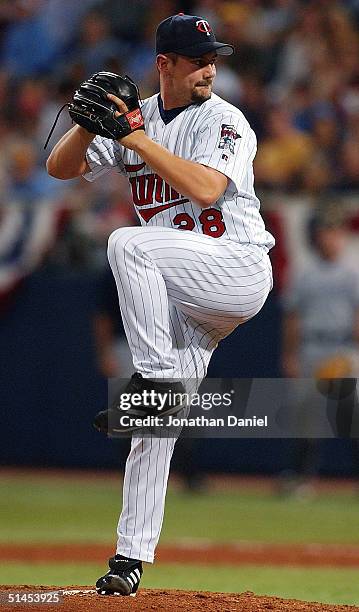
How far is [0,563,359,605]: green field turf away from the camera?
20.1 ft

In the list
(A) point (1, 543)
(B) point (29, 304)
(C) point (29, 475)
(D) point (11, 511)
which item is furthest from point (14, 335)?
(A) point (1, 543)

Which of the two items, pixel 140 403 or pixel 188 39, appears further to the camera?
pixel 188 39

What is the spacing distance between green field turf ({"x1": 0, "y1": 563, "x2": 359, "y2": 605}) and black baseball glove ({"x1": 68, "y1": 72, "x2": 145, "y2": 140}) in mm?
2741

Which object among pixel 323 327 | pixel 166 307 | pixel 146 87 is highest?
pixel 146 87

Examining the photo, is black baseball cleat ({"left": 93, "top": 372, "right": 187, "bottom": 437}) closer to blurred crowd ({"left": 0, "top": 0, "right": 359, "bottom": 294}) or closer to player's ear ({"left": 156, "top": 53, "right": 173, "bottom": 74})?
player's ear ({"left": 156, "top": 53, "right": 173, "bottom": 74})

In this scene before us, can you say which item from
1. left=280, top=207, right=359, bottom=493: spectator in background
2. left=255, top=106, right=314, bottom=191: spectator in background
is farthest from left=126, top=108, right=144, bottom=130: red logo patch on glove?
left=255, top=106, right=314, bottom=191: spectator in background

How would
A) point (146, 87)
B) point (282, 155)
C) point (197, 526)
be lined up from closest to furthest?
1. point (197, 526)
2. point (282, 155)
3. point (146, 87)

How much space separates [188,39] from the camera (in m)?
4.41

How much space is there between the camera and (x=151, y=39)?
1186cm

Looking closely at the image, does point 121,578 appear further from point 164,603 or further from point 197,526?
point 197,526

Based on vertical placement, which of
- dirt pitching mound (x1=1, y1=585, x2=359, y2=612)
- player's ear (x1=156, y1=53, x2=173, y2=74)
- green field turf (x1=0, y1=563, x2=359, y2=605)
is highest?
player's ear (x1=156, y1=53, x2=173, y2=74)

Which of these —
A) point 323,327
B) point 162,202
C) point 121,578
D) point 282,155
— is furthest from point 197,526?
point 162,202

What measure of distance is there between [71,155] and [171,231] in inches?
21.5

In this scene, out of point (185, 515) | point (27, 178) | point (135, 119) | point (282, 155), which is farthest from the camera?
point (27, 178)
